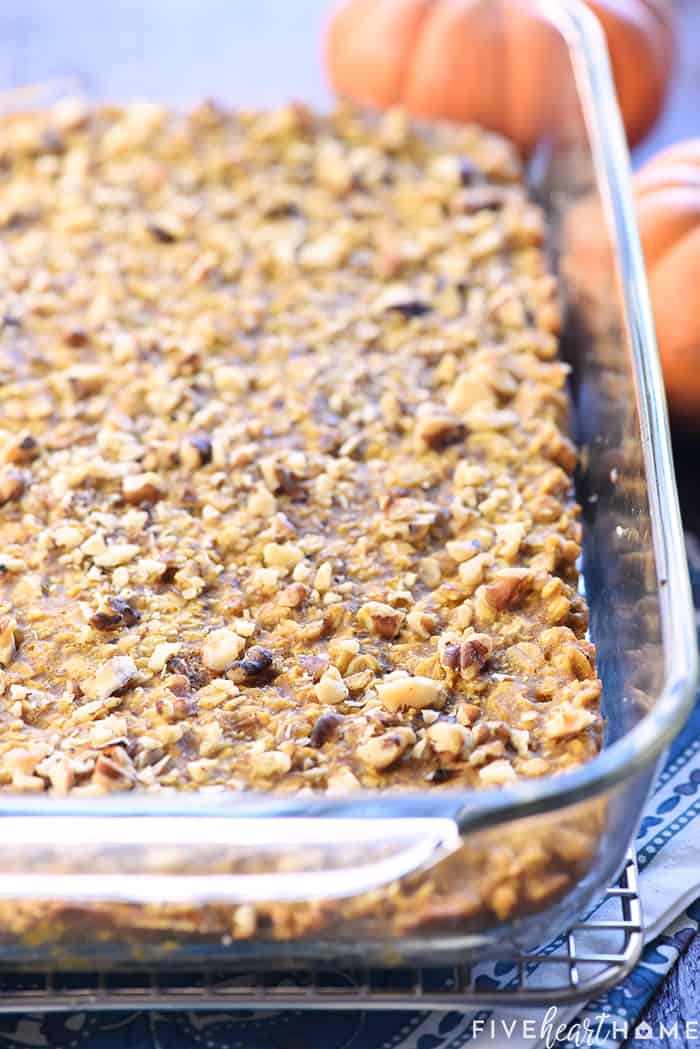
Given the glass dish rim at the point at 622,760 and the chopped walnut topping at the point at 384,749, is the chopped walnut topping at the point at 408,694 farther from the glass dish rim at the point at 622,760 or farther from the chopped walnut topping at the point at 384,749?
the glass dish rim at the point at 622,760

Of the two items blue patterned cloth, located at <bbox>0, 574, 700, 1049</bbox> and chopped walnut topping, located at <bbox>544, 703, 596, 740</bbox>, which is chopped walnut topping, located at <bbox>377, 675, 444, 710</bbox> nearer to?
chopped walnut topping, located at <bbox>544, 703, 596, 740</bbox>

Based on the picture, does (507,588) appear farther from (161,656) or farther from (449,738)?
(161,656)

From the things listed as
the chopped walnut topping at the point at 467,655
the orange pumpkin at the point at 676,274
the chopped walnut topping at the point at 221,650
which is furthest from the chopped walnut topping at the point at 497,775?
the orange pumpkin at the point at 676,274

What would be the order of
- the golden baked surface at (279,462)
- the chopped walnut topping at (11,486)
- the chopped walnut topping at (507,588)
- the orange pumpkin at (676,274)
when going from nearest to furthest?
1. the golden baked surface at (279,462)
2. the chopped walnut topping at (507,588)
3. the chopped walnut topping at (11,486)
4. the orange pumpkin at (676,274)

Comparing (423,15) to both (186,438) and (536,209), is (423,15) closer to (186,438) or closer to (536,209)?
(536,209)

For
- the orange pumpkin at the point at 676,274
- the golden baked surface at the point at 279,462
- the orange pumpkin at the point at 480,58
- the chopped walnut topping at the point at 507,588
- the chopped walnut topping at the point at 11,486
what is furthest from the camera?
the orange pumpkin at the point at 480,58

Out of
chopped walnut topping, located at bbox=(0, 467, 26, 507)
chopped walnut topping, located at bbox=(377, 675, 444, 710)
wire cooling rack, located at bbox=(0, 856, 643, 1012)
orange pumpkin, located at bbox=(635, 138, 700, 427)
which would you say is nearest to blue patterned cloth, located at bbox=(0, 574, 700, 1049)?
wire cooling rack, located at bbox=(0, 856, 643, 1012)

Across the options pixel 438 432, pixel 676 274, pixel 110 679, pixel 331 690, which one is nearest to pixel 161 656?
pixel 110 679

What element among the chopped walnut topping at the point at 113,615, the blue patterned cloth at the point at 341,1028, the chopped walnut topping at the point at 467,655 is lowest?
the blue patterned cloth at the point at 341,1028

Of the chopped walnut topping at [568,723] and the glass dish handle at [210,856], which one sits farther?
the chopped walnut topping at [568,723]
